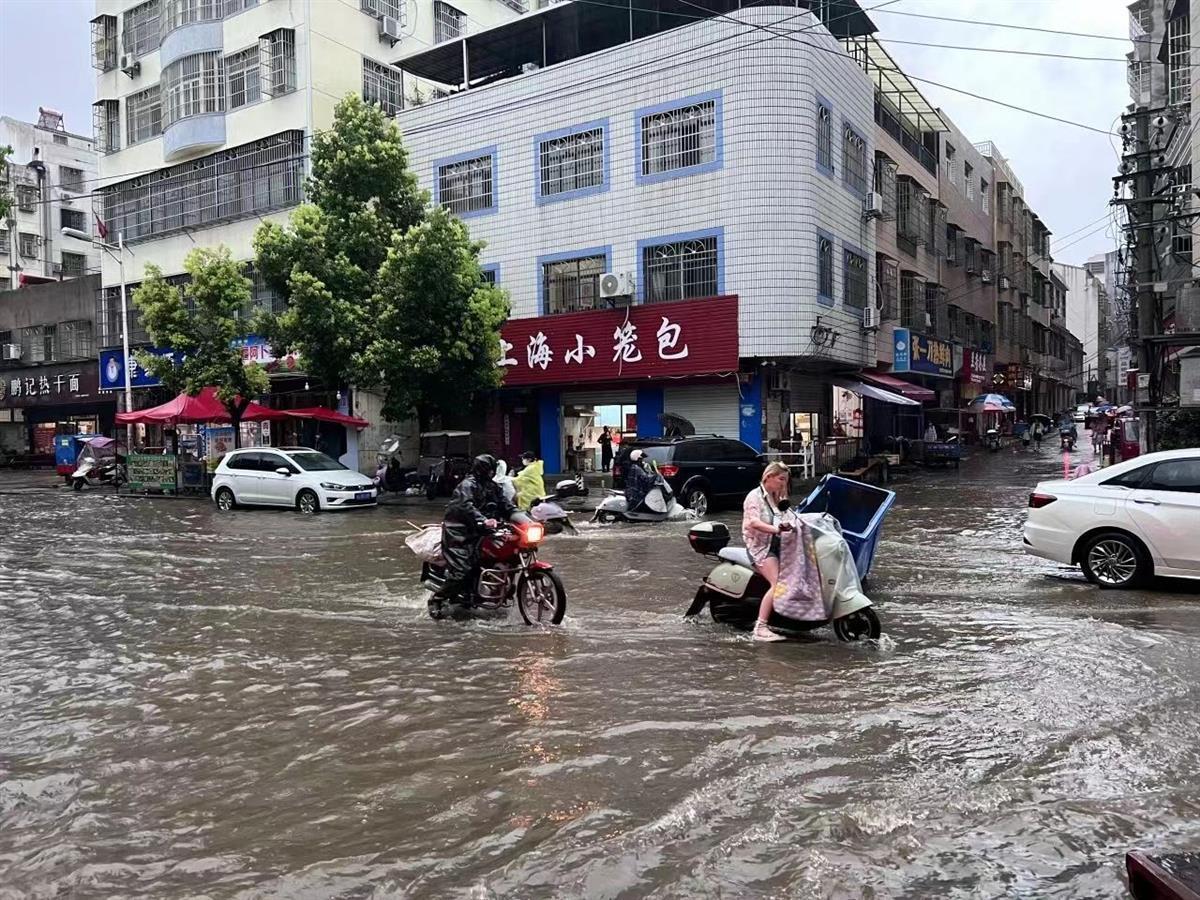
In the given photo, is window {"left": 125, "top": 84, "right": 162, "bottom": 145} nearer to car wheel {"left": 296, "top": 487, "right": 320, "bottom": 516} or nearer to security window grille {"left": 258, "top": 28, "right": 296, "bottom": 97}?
security window grille {"left": 258, "top": 28, "right": 296, "bottom": 97}

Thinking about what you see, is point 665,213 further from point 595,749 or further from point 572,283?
point 595,749

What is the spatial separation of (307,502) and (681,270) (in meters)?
11.5

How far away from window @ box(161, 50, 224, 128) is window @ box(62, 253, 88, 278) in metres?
24.8

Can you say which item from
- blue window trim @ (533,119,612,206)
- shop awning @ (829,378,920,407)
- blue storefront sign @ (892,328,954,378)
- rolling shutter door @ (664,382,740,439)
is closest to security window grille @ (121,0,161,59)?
blue window trim @ (533,119,612,206)

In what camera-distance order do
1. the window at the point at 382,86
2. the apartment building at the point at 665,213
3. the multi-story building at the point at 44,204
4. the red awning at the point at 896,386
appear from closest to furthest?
the apartment building at the point at 665,213, the red awning at the point at 896,386, the window at the point at 382,86, the multi-story building at the point at 44,204

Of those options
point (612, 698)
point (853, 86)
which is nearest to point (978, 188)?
point (853, 86)

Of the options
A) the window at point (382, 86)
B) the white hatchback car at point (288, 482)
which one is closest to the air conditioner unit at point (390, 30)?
the window at point (382, 86)

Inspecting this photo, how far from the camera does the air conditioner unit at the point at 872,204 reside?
28.4 metres

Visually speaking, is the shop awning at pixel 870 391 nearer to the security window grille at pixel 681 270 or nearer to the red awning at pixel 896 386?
the red awning at pixel 896 386

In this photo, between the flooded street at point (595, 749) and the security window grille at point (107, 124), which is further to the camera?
the security window grille at point (107, 124)

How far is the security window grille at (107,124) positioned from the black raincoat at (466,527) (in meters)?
35.3

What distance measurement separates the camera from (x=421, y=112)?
29.6 m

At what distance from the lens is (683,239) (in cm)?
2494

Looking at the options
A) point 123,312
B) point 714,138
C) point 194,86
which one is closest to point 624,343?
point 714,138
